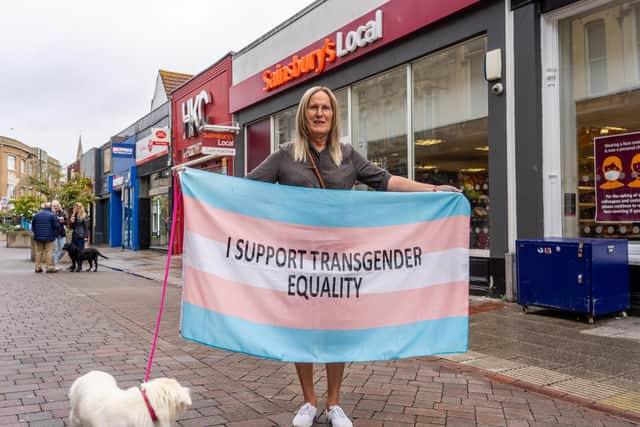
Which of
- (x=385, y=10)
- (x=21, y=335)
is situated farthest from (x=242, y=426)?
(x=385, y=10)

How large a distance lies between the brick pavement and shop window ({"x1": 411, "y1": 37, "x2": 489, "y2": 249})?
183 inches

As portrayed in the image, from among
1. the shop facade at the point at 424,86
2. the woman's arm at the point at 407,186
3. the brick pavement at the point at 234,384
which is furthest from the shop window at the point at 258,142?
the woman's arm at the point at 407,186

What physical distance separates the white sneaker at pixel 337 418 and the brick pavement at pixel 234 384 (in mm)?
262

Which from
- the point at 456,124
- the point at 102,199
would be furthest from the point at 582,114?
the point at 102,199

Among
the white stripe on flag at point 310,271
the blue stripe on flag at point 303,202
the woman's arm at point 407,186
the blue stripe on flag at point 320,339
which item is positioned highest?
the woman's arm at point 407,186

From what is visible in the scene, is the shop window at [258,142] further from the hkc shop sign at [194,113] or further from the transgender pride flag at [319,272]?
the transgender pride flag at [319,272]

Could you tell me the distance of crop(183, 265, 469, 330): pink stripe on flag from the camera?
307cm

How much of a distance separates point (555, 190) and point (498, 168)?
3.03 ft

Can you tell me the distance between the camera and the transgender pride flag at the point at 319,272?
3.09 meters

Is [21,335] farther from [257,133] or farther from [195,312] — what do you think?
[257,133]

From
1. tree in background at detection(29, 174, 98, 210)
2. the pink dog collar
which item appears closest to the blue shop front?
tree in background at detection(29, 174, 98, 210)

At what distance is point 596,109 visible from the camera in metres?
7.77

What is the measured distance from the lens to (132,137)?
28.4 m

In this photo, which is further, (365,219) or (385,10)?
(385,10)
